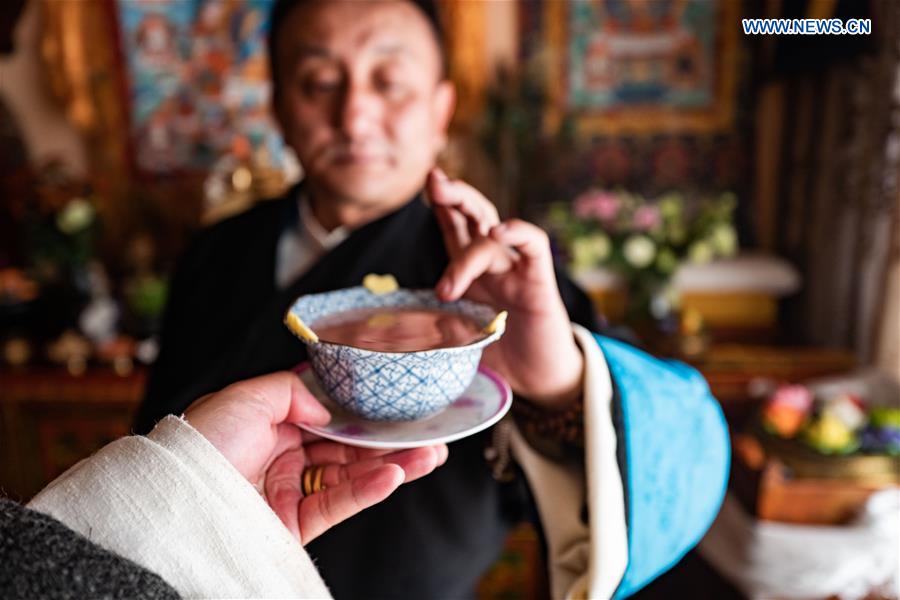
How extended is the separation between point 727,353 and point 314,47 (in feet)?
4.10

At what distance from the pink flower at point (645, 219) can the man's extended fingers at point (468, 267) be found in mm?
1191

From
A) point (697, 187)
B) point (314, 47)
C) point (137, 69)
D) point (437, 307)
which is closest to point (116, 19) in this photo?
point (137, 69)

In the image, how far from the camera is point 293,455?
43cm

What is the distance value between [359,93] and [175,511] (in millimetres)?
511

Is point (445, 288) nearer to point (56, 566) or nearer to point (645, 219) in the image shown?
point (56, 566)

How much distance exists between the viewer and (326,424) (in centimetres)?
43

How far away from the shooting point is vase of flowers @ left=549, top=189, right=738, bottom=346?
5.18 feet

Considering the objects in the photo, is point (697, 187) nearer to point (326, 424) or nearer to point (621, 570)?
point (621, 570)

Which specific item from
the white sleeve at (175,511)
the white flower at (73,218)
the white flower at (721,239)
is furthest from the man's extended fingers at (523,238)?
the white flower at (73,218)

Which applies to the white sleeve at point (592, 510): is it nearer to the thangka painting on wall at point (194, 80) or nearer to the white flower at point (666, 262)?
the white flower at point (666, 262)

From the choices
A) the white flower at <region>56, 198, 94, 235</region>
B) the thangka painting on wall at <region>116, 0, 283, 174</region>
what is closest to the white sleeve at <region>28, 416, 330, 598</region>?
the white flower at <region>56, 198, 94, 235</region>

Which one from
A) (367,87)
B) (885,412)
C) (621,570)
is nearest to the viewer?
(621,570)

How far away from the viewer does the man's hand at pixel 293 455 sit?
1.21ft

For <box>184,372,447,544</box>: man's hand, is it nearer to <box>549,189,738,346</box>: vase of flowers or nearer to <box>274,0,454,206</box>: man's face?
<box>274,0,454,206</box>: man's face
